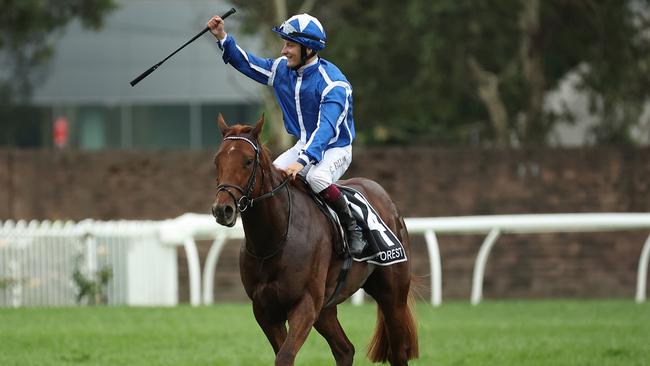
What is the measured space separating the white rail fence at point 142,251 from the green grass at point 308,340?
0.98 m

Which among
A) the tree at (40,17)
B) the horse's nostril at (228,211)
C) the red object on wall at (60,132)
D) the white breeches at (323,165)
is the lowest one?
the red object on wall at (60,132)

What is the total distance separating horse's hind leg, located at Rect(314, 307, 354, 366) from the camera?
26.0 ft

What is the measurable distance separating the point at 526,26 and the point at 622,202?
7.59 meters

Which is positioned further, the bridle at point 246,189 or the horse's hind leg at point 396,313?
the horse's hind leg at point 396,313

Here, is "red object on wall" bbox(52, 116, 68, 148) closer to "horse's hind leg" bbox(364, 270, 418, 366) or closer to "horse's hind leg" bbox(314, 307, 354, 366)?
"horse's hind leg" bbox(364, 270, 418, 366)

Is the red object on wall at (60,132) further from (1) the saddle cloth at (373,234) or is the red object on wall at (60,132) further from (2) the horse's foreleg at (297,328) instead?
(2) the horse's foreleg at (297,328)

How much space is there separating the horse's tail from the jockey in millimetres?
795

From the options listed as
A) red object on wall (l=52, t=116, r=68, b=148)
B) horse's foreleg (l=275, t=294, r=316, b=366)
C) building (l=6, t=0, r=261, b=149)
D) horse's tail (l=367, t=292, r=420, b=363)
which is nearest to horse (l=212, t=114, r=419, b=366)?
horse's foreleg (l=275, t=294, r=316, b=366)

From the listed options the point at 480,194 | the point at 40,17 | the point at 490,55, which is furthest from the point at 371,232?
the point at 490,55

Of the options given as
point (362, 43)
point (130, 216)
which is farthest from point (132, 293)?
point (362, 43)

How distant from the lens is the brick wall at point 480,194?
59.1 ft

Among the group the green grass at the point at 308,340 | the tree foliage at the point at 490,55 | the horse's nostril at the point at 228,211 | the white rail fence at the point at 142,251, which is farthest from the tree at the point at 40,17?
the horse's nostril at the point at 228,211

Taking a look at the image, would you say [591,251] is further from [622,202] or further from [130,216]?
[130,216]

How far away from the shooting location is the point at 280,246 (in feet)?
23.5
